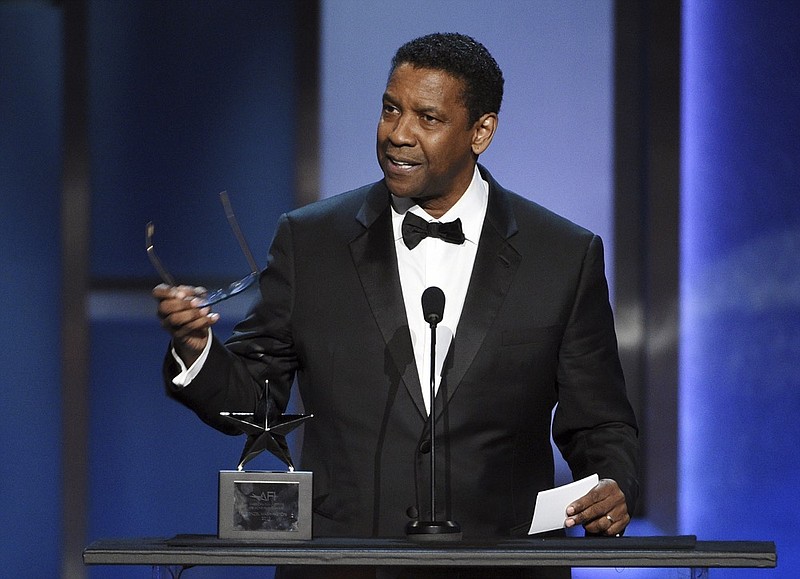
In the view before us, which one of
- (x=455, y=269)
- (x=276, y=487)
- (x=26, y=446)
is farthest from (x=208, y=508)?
(x=276, y=487)

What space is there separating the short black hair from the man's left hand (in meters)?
0.86

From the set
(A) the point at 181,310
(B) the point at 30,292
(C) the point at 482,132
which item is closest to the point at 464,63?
(C) the point at 482,132

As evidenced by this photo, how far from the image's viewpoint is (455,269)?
2559 mm

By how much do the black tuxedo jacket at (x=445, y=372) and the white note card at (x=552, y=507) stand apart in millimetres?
287

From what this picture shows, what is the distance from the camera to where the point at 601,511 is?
6.64 ft

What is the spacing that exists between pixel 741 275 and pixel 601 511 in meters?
2.39

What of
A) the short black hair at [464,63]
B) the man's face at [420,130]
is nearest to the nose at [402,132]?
the man's face at [420,130]

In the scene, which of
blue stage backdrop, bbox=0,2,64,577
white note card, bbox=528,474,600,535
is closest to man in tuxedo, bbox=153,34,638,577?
white note card, bbox=528,474,600,535

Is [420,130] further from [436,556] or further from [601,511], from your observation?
[436,556]

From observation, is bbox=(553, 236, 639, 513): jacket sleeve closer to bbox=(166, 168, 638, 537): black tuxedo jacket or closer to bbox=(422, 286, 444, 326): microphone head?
bbox=(166, 168, 638, 537): black tuxedo jacket

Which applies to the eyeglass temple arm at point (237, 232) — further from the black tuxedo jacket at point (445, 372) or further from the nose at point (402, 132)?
the nose at point (402, 132)

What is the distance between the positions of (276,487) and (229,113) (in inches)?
111

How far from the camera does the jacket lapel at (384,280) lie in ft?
7.80

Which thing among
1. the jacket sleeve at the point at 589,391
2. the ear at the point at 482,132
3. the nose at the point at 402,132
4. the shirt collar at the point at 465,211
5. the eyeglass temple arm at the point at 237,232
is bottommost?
the jacket sleeve at the point at 589,391
